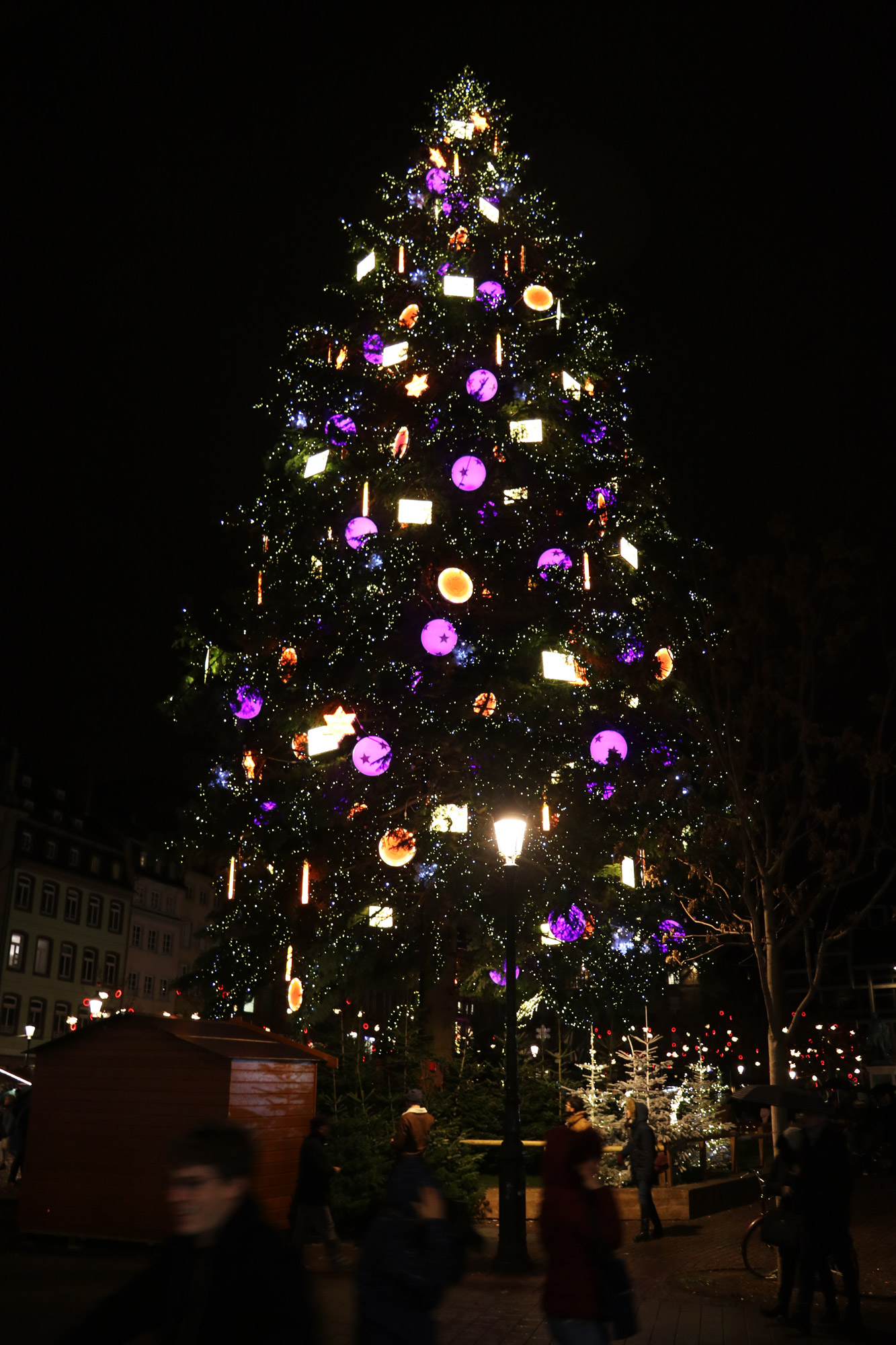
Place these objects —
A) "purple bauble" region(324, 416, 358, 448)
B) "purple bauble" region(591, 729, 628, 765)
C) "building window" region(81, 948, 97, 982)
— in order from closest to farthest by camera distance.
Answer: "purple bauble" region(591, 729, 628, 765) → "purple bauble" region(324, 416, 358, 448) → "building window" region(81, 948, 97, 982)

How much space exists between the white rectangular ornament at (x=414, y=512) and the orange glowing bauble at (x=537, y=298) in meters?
5.78

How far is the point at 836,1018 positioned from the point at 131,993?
138 feet

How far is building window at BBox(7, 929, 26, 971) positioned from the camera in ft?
199

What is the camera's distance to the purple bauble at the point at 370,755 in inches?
725

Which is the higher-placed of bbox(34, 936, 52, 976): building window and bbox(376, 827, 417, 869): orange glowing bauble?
bbox(34, 936, 52, 976): building window

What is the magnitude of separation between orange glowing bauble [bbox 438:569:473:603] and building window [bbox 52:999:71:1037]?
171ft

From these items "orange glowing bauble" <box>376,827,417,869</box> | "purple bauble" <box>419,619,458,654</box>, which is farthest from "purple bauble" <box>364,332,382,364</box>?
"orange glowing bauble" <box>376,827,417,869</box>

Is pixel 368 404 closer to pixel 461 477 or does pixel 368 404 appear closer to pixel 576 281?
pixel 461 477

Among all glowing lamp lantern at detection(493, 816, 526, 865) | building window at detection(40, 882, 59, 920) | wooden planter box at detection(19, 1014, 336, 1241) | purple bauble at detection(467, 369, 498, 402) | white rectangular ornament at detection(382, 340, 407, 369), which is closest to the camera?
glowing lamp lantern at detection(493, 816, 526, 865)

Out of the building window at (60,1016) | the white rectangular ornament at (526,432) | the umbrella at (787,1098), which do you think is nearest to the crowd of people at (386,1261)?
the umbrella at (787,1098)

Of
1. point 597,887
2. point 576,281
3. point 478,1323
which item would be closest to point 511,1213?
point 478,1323

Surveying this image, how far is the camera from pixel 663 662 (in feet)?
64.4

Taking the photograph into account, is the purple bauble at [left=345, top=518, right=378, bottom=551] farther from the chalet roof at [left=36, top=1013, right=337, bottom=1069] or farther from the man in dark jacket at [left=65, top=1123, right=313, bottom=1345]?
the man in dark jacket at [left=65, top=1123, right=313, bottom=1345]

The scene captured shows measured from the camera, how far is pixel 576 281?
25234 mm
